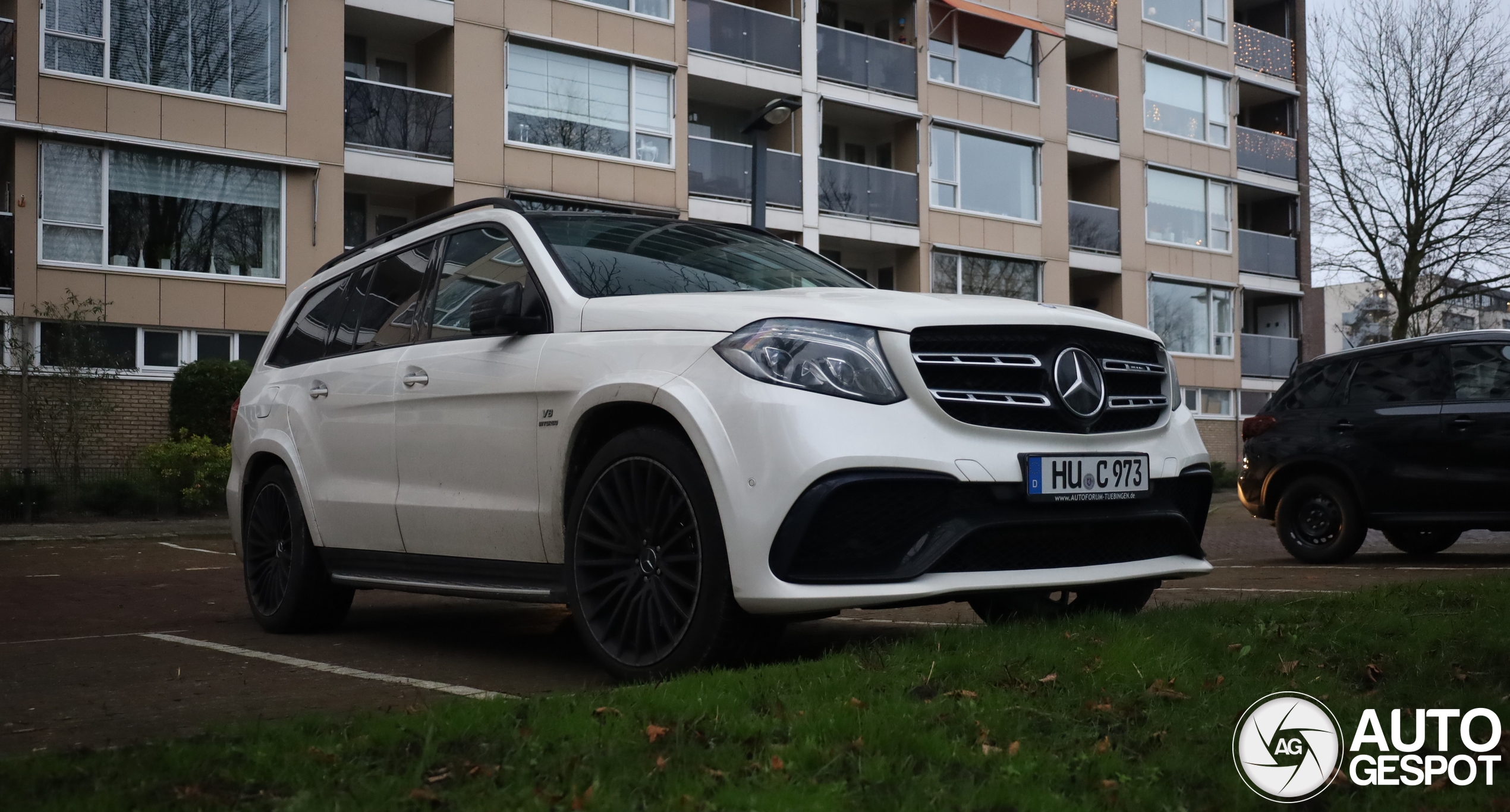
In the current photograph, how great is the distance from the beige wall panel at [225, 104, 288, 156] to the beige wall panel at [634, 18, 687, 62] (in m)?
6.57

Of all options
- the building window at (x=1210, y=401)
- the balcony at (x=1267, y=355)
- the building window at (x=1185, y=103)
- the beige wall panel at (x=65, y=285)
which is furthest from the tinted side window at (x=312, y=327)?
the balcony at (x=1267, y=355)

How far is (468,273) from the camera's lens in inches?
241

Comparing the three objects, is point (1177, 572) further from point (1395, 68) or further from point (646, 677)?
point (1395, 68)

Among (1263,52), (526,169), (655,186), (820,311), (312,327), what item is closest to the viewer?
(820,311)

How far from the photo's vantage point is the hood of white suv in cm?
473

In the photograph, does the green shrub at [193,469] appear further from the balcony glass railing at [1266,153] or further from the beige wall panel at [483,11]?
the balcony glass railing at [1266,153]

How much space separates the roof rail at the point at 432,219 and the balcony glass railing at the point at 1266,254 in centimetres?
3479

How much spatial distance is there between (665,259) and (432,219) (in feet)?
4.73

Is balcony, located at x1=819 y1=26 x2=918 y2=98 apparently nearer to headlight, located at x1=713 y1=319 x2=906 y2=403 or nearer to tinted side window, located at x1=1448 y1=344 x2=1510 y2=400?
tinted side window, located at x1=1448 y1=344 x2=1510 y2=400

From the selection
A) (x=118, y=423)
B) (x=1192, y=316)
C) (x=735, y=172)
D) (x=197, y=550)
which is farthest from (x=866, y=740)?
(x=1192, y=316)

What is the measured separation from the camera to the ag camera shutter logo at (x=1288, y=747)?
10.4ft

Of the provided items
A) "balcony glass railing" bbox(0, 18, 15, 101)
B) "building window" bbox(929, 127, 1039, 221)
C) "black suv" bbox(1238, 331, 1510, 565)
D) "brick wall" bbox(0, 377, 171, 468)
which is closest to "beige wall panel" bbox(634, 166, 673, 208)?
"building window" bbox(929, 127, 1039, 221)

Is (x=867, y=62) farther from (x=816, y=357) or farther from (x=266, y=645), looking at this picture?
(x=816, y=357)

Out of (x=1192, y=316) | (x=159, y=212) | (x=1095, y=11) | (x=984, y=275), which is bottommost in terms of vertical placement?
(x=1192, y=316)
